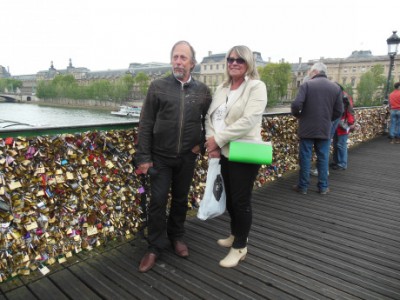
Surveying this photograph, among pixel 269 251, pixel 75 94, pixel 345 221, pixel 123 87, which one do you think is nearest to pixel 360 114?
pixel 345 221

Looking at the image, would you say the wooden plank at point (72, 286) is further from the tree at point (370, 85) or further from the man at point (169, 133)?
the tree at point (370, 85)

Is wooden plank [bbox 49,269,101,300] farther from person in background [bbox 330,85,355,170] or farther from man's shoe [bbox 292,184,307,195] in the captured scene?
person in background [bbox 330,85,355,170]

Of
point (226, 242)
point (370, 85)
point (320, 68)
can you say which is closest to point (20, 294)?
point (226, 242)

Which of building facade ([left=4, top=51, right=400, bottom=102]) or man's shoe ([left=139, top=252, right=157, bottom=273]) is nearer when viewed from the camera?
man's shoe ([left=139, top=252, right=157, bottom=273])

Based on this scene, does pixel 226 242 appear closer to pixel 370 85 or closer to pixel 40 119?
pixel 40 119

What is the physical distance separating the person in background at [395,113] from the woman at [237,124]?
7968 mm

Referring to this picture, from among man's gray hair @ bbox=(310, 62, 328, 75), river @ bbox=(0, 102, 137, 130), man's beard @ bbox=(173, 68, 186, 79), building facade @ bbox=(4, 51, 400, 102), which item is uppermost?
building facade @ bbox=(4, 51, 400, 102)

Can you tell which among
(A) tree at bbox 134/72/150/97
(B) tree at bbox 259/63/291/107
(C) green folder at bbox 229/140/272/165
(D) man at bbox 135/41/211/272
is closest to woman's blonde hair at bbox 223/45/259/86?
(D) man at bbox 135/41/211/272

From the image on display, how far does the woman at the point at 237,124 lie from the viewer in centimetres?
246

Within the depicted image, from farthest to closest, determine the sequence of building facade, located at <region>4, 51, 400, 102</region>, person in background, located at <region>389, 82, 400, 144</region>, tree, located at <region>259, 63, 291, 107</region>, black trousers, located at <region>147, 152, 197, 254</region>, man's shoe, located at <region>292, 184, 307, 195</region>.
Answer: building facade, located at <region>4, 51, 400, 102</region> < tree, located at <region>259, 63, 291, 107</region> < person in background, located at <region>389, 82, 400, 144</region> < man's shoe, located at <region>292, 184, 307, 195</region> < black trousers, located at <region>147, 152, 197, 254</region>

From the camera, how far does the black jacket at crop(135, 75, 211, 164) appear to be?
8.30ft

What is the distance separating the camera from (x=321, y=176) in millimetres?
4672

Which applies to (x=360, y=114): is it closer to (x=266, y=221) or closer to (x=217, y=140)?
(x=266, y=221)

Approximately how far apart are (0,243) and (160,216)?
48.7 inches
